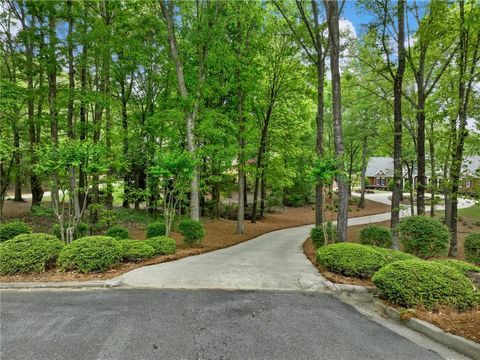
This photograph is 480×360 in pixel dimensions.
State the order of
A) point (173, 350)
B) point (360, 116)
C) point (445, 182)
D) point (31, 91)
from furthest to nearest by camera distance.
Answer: point (360, 116), point (31, 91), point (445, 182), point (173, 350)

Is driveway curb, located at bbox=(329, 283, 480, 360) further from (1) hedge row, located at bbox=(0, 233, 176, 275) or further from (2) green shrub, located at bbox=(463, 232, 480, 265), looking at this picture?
(2) green shrub, located at bbox=(463, 232, 480, 265)

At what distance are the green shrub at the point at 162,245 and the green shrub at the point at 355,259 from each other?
4.16 metres

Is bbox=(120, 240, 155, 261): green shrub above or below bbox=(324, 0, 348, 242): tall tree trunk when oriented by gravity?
below

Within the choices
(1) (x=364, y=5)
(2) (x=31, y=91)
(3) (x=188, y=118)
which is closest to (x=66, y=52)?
(2) (x=31, y=91)

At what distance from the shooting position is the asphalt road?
2.93 metres

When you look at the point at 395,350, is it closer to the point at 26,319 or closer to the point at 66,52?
the point at 26,319

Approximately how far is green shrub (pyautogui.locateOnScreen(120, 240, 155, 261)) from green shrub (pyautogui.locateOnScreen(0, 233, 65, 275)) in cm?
137

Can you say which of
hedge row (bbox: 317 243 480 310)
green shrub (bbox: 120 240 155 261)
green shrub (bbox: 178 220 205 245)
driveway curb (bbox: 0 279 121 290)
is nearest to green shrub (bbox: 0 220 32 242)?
driveway curb (bbox: 0 279 121 290)

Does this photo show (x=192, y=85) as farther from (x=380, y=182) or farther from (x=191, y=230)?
(x=380, y=182)

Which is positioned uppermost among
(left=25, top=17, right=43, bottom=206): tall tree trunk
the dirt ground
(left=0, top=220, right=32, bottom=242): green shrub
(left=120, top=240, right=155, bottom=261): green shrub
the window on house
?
(left=25, top=17, right=43, bottom=206): tall tree trunk

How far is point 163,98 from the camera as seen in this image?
13398 mm

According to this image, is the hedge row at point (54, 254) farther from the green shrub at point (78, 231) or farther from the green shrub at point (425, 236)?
the green shrub at point (425, 236)

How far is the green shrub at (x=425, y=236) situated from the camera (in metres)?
7.25

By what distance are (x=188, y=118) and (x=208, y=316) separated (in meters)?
7.56
